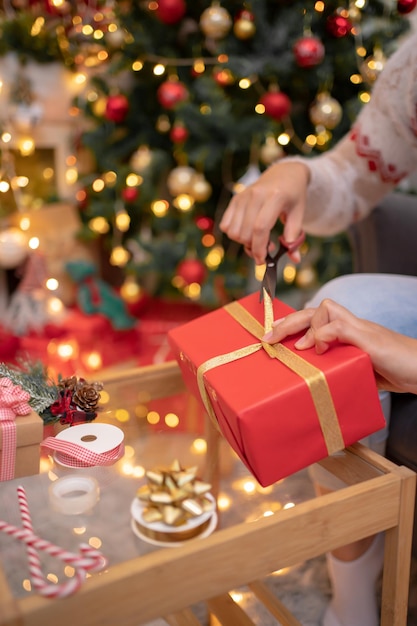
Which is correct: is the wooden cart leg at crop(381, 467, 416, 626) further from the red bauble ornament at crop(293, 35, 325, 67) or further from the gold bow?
the red bauble ornament at crop(293, 35, 325, 67)

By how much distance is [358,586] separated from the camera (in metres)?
0.77

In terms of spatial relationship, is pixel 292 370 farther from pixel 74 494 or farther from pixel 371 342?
pixel 74 494

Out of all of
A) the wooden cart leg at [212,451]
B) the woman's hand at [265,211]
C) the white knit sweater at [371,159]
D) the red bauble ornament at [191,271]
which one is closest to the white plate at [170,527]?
the wooden cart leg at [212,451]

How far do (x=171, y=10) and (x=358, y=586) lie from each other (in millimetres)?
1566

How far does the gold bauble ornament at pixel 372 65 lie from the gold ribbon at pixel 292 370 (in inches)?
49.9

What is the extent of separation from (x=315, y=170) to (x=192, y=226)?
90 cm

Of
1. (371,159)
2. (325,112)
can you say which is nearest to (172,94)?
(325,112)

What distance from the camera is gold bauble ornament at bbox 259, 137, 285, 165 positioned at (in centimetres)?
174

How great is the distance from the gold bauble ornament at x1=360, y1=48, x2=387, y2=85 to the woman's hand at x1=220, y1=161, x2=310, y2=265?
1.00 metres

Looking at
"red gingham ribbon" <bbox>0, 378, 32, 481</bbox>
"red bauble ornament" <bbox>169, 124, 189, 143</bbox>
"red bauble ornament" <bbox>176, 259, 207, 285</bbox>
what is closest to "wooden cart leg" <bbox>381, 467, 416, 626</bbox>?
"red gingham ribbon" <bbox>0, 378, 32, 481</bbox>

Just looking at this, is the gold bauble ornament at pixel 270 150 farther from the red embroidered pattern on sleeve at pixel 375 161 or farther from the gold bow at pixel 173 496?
the gold bow at pixel 173 496

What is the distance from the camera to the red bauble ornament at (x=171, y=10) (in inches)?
67.2

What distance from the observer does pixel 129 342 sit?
1984mm

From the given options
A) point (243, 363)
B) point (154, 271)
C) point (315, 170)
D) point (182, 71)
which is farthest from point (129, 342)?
point (243, 363)
